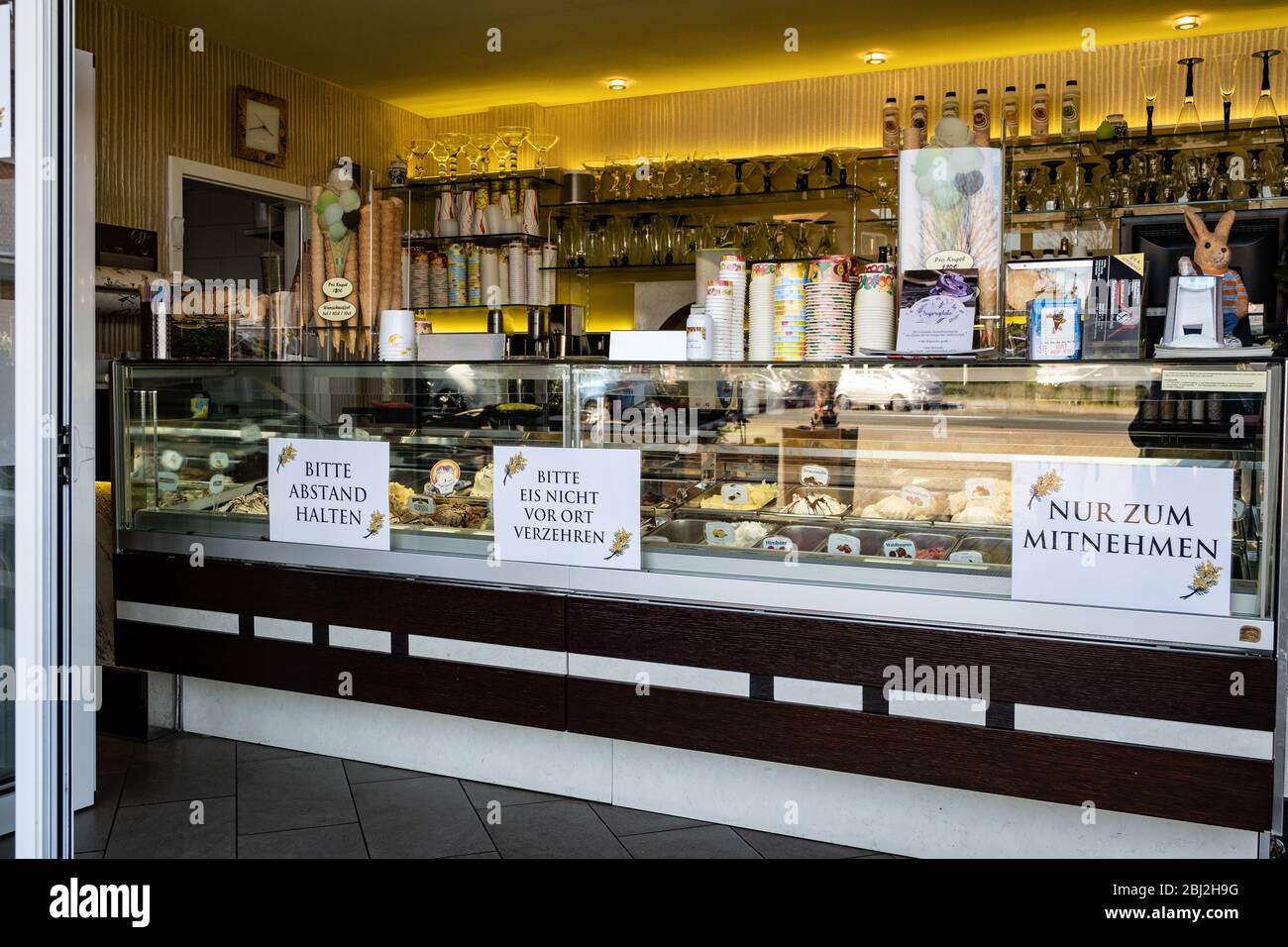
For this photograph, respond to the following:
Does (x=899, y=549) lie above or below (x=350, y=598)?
above

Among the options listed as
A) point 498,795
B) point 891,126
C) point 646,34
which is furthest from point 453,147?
point 498,795

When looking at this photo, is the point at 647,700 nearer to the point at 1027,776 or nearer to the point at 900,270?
the point at 1027,776

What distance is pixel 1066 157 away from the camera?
5.25m

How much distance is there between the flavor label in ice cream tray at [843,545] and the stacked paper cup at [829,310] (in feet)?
1.49

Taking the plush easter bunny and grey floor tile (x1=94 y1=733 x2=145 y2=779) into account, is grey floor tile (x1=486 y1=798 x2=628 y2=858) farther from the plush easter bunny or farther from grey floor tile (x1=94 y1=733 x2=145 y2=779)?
the plush easter bunny

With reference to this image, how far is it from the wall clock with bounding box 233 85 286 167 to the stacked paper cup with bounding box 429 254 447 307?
1016 millimetres

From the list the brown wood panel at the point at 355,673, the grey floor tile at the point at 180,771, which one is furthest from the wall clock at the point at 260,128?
the grey floor tile at the point at 180,771

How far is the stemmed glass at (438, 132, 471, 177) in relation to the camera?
661 centimetres

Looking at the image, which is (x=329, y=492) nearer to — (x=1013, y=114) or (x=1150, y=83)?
(x=1150, y=83)

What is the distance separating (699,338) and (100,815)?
2054 mm

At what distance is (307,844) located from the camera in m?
2.80
